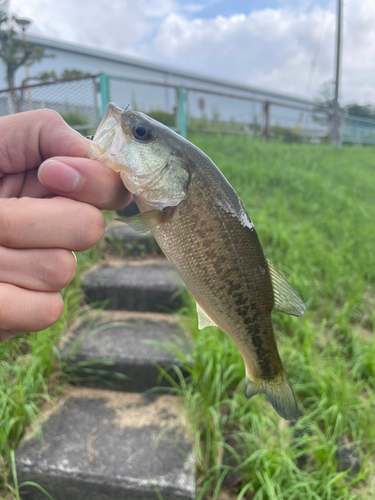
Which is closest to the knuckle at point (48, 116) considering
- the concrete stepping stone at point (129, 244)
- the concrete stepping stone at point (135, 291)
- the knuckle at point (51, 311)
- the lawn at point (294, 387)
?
the knuckle at point (51, 311)

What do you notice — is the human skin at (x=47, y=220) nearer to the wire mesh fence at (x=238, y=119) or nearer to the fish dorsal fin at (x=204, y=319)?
the fish dorsal fin at (x=204, y=319)

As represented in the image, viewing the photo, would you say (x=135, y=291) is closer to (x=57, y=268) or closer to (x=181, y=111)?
(x=57, y=268)

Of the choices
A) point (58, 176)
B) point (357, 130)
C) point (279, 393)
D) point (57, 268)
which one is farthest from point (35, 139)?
point (357, 130)

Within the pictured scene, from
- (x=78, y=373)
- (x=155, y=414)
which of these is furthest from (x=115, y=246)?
(x=155, y=414)

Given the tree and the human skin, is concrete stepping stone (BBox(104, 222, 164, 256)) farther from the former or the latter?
the human skin

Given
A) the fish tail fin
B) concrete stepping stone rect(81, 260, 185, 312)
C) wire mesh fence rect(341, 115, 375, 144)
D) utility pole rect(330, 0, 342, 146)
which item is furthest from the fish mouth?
wire mesh fence rect(341, 115, 375, 144)

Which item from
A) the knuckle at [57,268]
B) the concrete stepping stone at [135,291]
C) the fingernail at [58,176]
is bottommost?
the concrete stepping stone at [135,291]

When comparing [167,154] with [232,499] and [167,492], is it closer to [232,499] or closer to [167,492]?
[167,492]
